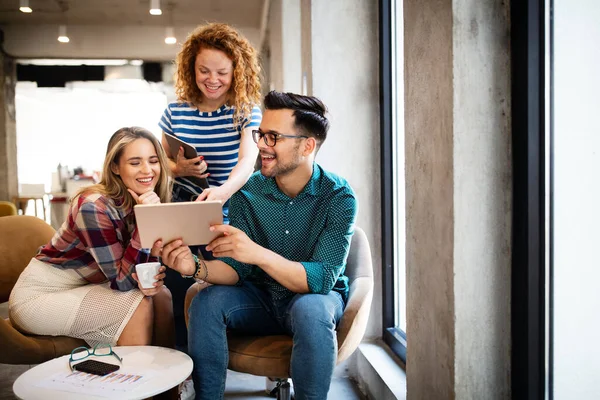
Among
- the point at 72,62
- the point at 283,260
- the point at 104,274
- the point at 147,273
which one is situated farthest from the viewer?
the point at 72,62

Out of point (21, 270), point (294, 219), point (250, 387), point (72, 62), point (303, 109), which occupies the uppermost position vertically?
point (72, 62)

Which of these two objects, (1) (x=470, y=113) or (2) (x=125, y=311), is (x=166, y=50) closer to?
(2) (x=125, y=311)

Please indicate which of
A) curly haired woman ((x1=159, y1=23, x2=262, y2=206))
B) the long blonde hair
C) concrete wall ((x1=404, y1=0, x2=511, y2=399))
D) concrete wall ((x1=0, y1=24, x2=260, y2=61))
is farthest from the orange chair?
concrete wall ((x1=0, y1=24, x2=260, y2=61))

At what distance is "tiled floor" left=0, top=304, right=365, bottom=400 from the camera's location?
2797mm

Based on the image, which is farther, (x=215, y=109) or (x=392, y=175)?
(x=392, y=175)

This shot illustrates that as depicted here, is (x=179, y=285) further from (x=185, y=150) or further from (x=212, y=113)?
(x=212, y=113)

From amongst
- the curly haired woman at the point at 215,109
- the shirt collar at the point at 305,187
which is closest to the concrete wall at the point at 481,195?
the shirt collar at the point at 305,187

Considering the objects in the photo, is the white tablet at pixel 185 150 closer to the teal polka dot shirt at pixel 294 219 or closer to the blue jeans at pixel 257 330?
the teal polka dot shirt at pixel 294 219

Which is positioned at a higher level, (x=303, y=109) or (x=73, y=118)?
(x=73, y=118)

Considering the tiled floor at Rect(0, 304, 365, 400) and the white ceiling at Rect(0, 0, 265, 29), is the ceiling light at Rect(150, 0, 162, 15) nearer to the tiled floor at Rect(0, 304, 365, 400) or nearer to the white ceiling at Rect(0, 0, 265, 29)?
the white ceiling at Rect(0, 0, 265, 29)

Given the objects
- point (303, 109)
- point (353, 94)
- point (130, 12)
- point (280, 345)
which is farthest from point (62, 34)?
point (280, 345)

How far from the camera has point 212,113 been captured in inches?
103

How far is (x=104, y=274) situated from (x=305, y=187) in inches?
35.6
